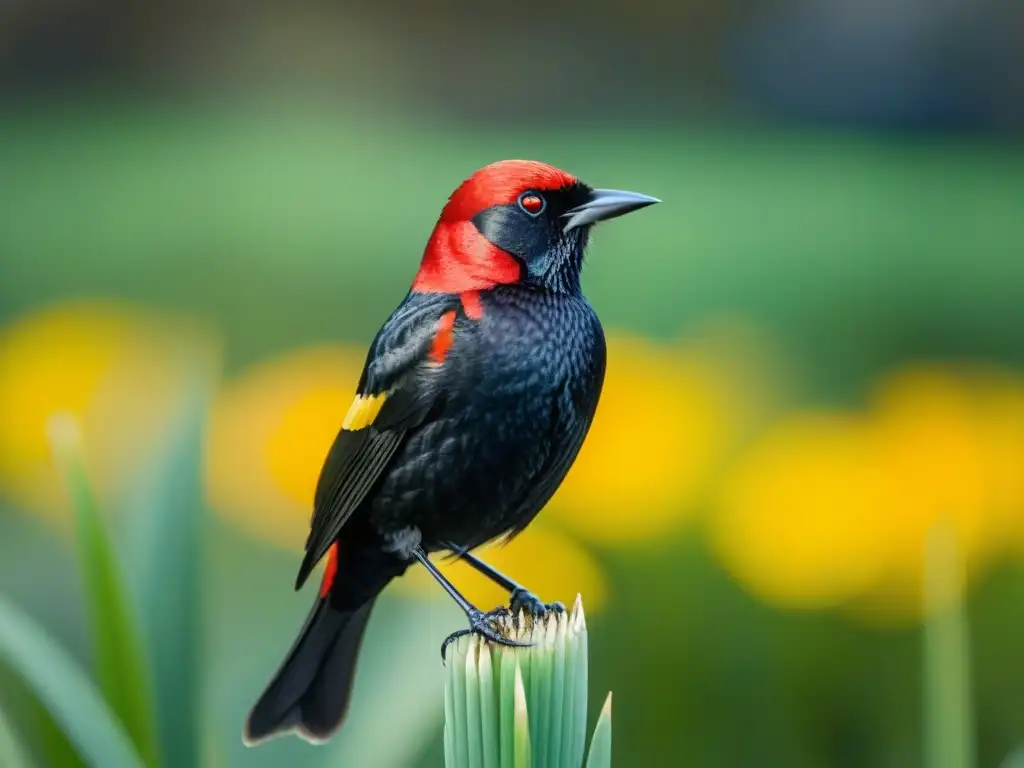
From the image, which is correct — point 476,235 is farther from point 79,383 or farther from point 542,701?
point 79,383

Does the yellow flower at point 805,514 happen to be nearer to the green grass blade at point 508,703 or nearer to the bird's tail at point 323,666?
the bird's tail at point 323,666

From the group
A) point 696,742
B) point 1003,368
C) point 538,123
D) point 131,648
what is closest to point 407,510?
point 131,648

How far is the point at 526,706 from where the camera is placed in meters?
0.49

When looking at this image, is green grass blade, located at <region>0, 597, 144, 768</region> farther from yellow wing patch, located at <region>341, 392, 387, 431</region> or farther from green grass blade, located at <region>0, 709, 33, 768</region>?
yellow wing patch, located at <region>341, 392, 387, 431</region>

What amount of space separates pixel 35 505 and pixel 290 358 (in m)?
0.40

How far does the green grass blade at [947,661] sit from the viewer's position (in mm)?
596

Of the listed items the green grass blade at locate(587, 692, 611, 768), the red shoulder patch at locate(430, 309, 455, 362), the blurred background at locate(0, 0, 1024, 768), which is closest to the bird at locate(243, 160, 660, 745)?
the red shoulder patch at locate(430, 309, 455, 362)

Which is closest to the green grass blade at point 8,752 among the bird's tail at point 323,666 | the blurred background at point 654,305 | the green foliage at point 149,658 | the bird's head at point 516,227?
the green foliage at point 149,658

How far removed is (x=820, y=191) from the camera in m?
1.53

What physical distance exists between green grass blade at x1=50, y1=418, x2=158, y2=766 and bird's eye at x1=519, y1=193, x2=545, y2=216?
36 cm

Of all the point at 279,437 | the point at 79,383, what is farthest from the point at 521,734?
the point at 79,383

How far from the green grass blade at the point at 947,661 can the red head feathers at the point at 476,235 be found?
13.6 inches

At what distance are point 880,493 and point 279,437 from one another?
77 cm

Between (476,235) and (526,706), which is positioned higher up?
(476,235)
